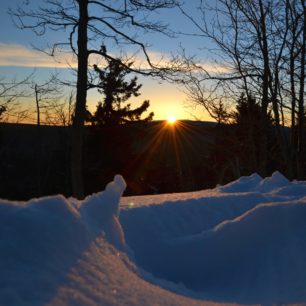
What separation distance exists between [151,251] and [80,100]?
24.2 feet

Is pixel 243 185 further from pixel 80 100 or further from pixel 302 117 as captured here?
pixel 80 100

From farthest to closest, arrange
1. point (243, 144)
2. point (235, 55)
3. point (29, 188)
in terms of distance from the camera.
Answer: point (29, 188) < point (243, 144) < point (235, 55)

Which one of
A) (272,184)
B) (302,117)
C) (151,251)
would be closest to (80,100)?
(302,117)

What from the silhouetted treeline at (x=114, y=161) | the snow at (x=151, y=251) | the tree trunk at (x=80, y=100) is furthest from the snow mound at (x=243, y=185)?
the silhouetted treeline at (x=114, y=161)

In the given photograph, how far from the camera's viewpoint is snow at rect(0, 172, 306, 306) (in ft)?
4.27

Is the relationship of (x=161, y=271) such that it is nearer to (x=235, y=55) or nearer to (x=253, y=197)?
(x=253, y=197)

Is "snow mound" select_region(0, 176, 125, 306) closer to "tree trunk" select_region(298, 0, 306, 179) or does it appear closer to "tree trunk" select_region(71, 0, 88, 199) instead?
"tree trunk" select_region(298, 0, 306, 179)

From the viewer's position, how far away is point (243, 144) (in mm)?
8625

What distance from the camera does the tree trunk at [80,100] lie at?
31.1ft

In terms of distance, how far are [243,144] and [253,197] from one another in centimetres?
533

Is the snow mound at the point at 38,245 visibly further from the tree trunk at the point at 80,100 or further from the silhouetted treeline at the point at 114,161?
the silhouetted treeline at the point at 114,161

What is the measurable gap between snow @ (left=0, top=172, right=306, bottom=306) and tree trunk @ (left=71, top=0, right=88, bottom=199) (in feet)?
20.8

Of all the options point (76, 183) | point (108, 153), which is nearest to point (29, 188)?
point (108, 153)

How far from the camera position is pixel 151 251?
2510mm
